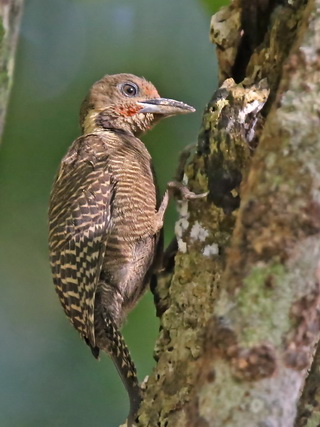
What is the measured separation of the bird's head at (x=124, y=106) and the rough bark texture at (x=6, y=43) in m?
2.32

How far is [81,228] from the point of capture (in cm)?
382

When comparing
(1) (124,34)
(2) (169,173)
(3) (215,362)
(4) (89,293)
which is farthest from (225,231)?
(1) (124,34)

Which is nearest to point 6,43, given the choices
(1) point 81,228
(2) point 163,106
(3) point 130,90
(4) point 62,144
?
(1) point 81,228

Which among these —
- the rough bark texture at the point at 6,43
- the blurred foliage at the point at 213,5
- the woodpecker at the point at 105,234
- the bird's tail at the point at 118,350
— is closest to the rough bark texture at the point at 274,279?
the rough bark texture at the point at 6,43

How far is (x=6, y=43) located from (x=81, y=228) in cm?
170

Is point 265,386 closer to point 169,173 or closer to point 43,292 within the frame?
point 169,173

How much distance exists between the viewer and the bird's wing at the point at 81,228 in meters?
3.72

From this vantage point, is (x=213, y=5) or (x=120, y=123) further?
(x=120, y=123)

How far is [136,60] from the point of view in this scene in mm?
5211

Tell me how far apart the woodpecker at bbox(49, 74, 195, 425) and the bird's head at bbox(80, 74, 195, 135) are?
0.55 ft

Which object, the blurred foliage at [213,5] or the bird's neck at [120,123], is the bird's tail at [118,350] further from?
the blurred foliage at [213,5]

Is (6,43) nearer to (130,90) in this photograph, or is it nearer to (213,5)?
(213,5)

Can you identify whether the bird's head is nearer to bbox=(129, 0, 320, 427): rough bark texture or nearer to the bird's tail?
the bird's tail

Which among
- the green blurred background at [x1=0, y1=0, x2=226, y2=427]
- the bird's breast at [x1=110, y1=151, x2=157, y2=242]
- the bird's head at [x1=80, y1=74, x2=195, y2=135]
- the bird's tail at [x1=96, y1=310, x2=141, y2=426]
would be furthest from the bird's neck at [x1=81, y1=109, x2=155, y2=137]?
the bird's tail at [x1=96, y1=310, x2=141, y2=426]
